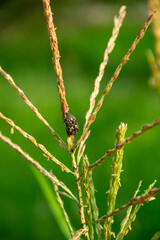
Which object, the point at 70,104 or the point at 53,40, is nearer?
the point at 53,40

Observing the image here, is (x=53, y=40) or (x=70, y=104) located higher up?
(x=70, y=104)

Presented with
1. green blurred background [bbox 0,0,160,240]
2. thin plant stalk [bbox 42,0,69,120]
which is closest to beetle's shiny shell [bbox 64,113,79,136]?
thin plant stalk [bbox 42,0,69,120]

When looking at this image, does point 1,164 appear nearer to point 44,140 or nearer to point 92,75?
point 44,140

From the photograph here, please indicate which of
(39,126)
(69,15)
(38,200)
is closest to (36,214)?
(38,200)

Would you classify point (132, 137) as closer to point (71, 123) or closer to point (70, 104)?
point (71, 123)

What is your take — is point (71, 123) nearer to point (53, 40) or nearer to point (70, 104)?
point (53, 40)

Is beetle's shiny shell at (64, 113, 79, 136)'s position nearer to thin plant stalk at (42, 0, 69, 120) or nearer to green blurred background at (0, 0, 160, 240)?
thin plant stalk at (42, 0, 69, 120)

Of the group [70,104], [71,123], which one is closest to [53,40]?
[71,123]

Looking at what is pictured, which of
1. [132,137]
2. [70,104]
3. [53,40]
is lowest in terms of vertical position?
[132,137]

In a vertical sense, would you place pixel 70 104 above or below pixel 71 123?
above
